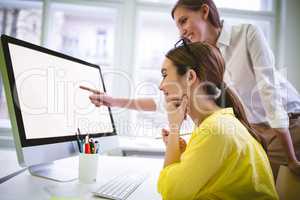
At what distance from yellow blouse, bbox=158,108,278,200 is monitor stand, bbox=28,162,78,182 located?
0.35 meters

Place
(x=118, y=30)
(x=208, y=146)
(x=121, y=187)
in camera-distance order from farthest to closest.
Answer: (x=118, y=30)
(x=121, y=187)
(x=208, y=146)

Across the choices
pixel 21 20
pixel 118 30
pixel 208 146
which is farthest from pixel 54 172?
Answer: pixel 21 20

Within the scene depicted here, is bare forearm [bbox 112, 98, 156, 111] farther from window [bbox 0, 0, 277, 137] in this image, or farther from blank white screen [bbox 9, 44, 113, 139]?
window [bbox 0, 0, 277, 137]

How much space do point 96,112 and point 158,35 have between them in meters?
1.52

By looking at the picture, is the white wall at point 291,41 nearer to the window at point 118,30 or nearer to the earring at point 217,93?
the window at point 118,30

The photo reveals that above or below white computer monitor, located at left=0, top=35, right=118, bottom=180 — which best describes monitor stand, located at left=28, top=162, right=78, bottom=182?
below

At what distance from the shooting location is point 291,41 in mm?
2348

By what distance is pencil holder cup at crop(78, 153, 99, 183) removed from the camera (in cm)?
83

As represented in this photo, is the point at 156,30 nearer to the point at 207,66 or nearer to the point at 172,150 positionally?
the point at 207,66

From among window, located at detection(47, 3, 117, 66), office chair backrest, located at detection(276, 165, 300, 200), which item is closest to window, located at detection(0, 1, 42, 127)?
window, located at detection(47, 3, 117, 66)

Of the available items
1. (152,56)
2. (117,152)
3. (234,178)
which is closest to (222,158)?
(234,178)

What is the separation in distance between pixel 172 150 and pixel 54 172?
0.45m

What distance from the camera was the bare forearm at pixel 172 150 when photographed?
79cm

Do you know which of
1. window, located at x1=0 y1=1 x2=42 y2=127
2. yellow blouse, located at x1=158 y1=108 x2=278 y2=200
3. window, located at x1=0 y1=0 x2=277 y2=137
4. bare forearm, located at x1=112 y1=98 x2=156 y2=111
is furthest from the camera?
window, located at x1=0 y1=1 x2=42 y2=127
